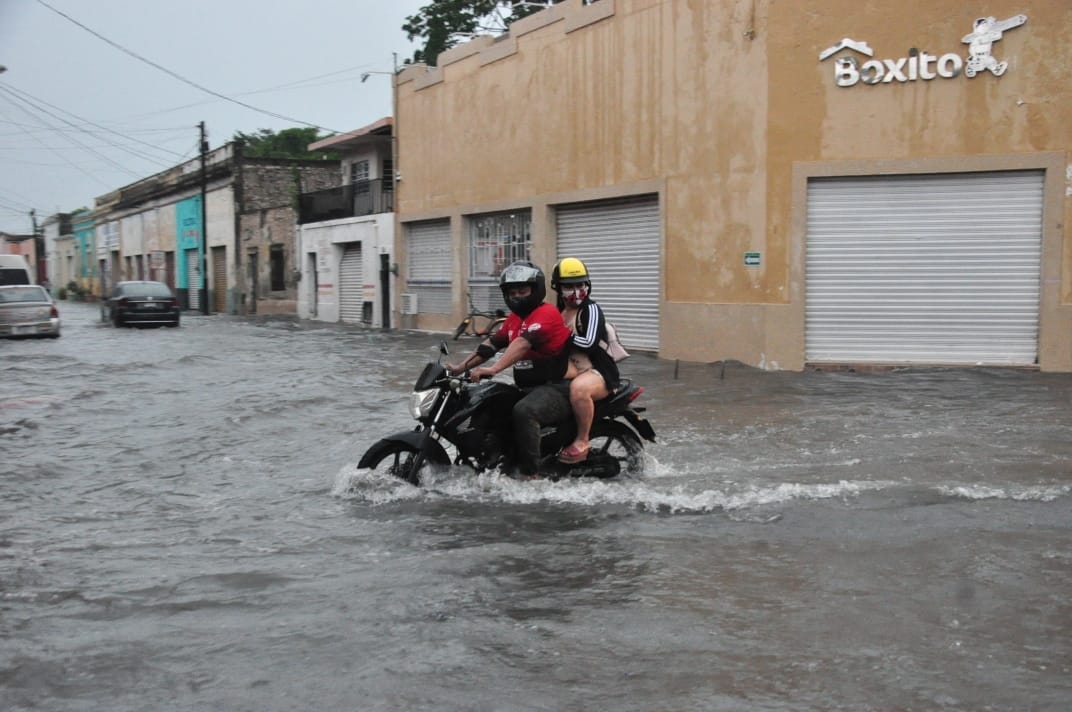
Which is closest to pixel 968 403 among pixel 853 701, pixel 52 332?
pixel 853 701

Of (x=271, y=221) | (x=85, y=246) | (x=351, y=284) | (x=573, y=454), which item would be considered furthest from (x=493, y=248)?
(x=85, y=246)

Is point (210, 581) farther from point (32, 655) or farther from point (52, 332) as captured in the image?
point (52, 332)

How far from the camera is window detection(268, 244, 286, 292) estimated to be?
1666 inches

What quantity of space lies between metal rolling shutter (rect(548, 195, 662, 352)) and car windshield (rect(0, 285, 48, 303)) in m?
14.0

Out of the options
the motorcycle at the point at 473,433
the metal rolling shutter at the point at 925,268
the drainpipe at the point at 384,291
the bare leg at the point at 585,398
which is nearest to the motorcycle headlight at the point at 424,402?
the motorcycle at the point at 473,433

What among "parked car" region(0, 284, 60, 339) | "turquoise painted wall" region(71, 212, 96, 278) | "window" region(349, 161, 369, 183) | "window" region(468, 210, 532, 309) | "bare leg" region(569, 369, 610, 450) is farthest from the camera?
"turquoise painted wall" region(71, 212, 96, 278)

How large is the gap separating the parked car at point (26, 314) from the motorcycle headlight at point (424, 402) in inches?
872

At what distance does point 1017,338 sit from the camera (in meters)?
15.4

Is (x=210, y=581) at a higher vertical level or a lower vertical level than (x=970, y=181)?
lower

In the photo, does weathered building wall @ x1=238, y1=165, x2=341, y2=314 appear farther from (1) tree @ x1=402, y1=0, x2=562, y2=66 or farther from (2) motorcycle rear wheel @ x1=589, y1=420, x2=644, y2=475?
(2) motorcycle rear wheel @ x1=589, y1=420, x2=644, y2=475

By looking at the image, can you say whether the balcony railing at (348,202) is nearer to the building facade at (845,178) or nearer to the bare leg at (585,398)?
the building facade at (845,178)

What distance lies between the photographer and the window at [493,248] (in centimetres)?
2375

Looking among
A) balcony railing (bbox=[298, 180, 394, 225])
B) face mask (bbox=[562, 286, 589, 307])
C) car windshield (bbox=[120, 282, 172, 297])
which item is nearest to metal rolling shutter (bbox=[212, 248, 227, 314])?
balcony railing (bbox=[298, 180, 394, 225])

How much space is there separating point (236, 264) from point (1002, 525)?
40.6 metres
